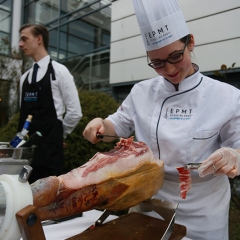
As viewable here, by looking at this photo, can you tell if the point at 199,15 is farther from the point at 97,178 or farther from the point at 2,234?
→ the point at 2,234

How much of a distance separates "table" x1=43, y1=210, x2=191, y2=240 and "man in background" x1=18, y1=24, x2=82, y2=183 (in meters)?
0.91

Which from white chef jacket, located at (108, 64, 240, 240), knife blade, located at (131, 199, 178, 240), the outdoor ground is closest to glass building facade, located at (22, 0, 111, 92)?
the outdoor ground

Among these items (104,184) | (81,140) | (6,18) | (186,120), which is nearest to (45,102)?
(81,140)

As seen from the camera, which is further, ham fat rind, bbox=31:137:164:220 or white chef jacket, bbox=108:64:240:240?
white chef jacket, bbox=108:64:240:240

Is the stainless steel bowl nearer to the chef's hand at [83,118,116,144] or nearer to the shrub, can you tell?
the chef's hand at [83,118,116,144]

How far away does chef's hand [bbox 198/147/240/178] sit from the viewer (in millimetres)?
944

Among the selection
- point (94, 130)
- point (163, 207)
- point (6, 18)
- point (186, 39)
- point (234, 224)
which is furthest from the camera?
point (6, 18)

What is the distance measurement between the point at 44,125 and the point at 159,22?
1371 millimetres

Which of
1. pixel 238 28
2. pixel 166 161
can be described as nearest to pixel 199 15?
pixel 238 28

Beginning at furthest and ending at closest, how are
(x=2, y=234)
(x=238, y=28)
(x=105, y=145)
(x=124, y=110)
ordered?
(x=238, y=28) < (x=105, y=145) < (x=124, y=110) < (x=2, y=234)

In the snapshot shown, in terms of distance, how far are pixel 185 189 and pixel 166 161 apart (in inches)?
9.0

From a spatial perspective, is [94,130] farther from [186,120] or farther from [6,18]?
[6,18]

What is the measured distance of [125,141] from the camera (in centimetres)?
114

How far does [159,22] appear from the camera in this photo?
1203 mm
